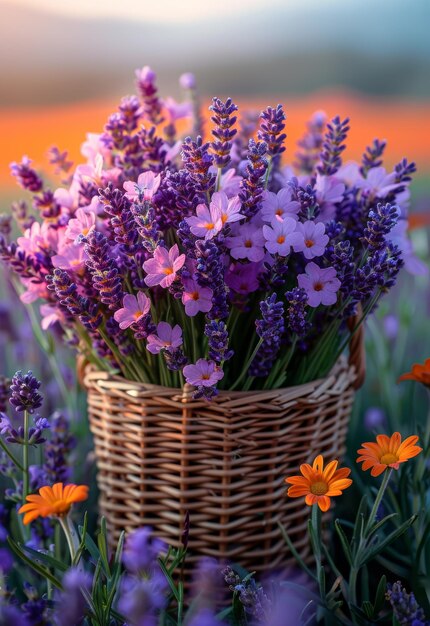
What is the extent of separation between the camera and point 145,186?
80 cm

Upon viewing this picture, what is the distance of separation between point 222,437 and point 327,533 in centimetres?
27

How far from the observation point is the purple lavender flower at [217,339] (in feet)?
2.49

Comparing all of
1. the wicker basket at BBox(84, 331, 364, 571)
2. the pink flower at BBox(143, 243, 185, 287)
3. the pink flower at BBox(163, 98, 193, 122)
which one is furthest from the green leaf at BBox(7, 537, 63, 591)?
the pink flower at BBox(163, 98, 193, 122)

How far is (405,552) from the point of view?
1.00 meters

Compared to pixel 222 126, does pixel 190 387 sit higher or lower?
lower

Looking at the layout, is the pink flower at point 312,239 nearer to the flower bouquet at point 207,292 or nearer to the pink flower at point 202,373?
the flower bouquet at point 207,292

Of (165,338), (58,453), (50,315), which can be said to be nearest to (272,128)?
(165,338)

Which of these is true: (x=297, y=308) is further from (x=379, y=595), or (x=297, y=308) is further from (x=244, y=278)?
(x=379, y=595)

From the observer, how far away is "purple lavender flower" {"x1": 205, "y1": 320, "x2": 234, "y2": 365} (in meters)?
0.76

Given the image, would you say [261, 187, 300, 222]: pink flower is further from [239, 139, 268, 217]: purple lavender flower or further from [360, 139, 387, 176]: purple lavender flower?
[360, 139, 387, 176]: purple lavender flower

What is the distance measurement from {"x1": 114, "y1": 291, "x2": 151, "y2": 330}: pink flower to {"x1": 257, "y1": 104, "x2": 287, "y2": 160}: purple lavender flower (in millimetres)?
218

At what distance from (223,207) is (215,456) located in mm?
298

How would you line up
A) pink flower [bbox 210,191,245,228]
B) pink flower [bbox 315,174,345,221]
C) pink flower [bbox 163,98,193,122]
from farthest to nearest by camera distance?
pink flower [bbox 163,98,193,122] → pink flower [bbox 315,174,345,221] → pink flower [bbox 210,191,245,228]

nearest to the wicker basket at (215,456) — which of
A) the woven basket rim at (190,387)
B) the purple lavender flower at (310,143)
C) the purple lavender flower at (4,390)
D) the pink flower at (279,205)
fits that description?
the woven basket rim at (190,387)
